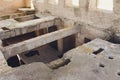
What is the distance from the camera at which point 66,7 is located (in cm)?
751

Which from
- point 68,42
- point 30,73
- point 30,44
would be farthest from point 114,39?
point 30,73

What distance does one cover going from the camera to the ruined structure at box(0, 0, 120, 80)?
3.86m

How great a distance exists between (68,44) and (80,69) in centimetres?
A: 462

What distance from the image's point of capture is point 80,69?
A: 399cm

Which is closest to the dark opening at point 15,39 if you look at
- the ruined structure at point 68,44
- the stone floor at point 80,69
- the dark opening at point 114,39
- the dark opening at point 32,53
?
the ruined structure at point 68,44

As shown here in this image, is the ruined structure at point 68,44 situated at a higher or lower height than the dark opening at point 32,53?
higher

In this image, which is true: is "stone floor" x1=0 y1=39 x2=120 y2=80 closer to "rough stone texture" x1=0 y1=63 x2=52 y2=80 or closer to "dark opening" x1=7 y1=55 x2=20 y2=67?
"rough stone texture" x1=0 y1=63 x2=52 y2=80

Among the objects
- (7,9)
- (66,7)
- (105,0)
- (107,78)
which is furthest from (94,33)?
(7,9)

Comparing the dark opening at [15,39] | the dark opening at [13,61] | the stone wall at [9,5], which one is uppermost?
the stone wall at [9,5]

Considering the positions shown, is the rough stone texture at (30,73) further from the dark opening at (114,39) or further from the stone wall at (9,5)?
the stone wall at (9,5)

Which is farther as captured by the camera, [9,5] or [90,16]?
[9,5]

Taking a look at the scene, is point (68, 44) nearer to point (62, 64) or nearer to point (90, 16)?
point (90, 16)

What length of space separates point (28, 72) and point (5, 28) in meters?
3.42

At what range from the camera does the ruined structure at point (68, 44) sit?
152 inches
